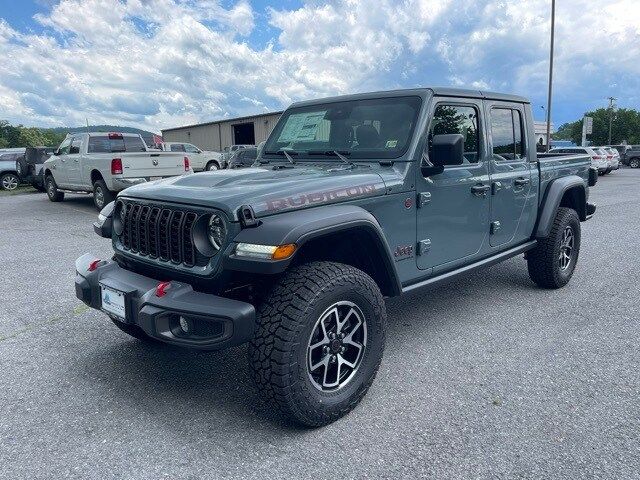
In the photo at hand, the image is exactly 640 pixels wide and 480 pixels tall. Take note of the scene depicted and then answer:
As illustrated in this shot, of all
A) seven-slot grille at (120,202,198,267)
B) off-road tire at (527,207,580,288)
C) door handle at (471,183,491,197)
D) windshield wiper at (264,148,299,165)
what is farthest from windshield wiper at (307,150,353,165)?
off-road tire at (527,207,580,288)

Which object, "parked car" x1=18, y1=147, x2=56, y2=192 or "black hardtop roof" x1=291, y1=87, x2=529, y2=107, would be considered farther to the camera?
"parked car" x1=18, y1=147, x2=56, y2=192

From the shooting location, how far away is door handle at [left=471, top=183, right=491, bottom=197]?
3924 mm

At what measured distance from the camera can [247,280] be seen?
9.46ft

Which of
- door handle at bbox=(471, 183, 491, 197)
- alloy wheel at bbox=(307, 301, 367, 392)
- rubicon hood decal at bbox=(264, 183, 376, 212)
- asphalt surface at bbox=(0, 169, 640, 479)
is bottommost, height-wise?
asphalt surface at bbox=(0, 169, 640, 479)

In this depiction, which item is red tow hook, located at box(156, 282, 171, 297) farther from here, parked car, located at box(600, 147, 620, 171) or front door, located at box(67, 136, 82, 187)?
parked car, located at box(600, 147, 620, 171)

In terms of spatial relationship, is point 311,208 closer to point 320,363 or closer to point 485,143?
point 320,363

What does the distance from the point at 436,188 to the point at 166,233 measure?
1.81m

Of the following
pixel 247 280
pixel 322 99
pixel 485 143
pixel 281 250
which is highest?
pixel 322 99

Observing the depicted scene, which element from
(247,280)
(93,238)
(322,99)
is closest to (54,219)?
(93,238)

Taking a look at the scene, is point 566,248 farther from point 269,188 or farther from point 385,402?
point 269,188

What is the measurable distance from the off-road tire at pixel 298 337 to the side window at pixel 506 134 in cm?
216

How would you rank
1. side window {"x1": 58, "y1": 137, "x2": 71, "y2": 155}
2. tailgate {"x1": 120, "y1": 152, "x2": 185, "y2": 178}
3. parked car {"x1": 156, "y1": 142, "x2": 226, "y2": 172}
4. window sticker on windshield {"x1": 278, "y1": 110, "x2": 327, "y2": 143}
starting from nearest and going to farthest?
window sticker on windshield {"x1": 278, "y1": 110, "x2": 327, "y2": 143} → tailgate {"x1": 120, "y1": 152, "x2": 185, "y2": 178} → side window {"x1": 58, "y1": 137, "x2": 71, "y2": 155} → parked car {"x1": 156, "y1": 142, "x2": 226, "y2": 172}

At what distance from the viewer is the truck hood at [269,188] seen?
2.69 m

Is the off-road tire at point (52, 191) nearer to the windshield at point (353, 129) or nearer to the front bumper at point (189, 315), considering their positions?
the windshield at point (353, 129)
